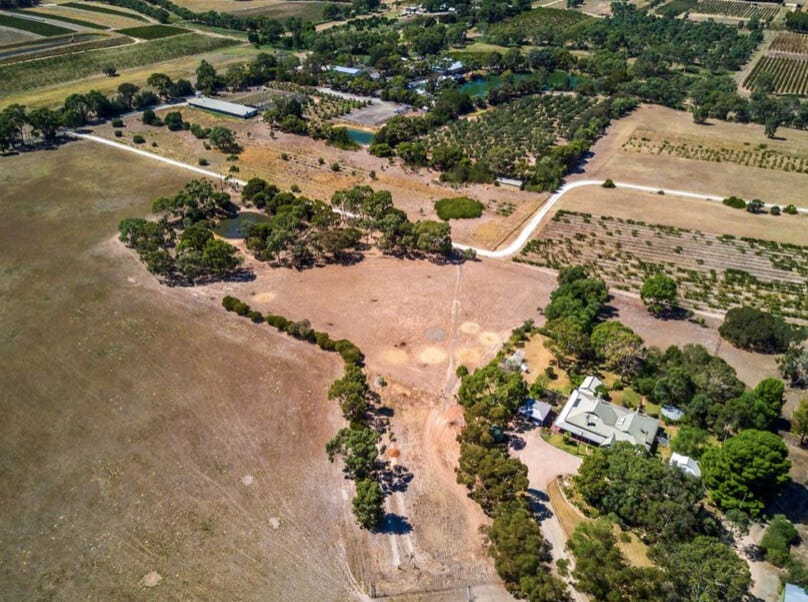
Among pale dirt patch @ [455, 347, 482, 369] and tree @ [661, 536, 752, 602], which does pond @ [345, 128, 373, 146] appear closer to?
pale dirt patch @ [455, 347, 482, 369]

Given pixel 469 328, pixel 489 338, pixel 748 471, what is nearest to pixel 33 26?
pixel 469 328

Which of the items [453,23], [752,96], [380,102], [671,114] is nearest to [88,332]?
[380,102]

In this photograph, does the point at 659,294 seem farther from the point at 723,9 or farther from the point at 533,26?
the point at 723,9

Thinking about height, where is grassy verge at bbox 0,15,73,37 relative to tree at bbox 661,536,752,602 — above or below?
above

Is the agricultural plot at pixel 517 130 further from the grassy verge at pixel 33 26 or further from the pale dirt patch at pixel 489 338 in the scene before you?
the grassy verge at pixel 33 26

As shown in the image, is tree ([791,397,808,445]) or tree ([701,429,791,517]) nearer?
tree ([701,429,791,517])

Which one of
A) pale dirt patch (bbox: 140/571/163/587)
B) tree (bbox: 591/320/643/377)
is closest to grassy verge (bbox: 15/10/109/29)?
tree (bbox: 591/320/643/377)

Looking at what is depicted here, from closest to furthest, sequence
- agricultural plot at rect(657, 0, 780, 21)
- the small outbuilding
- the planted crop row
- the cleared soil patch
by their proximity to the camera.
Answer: the cleared soil patch < the small outbuilding < the planted crop row < agricultural plot at rect(657, 0, 780, 21)
